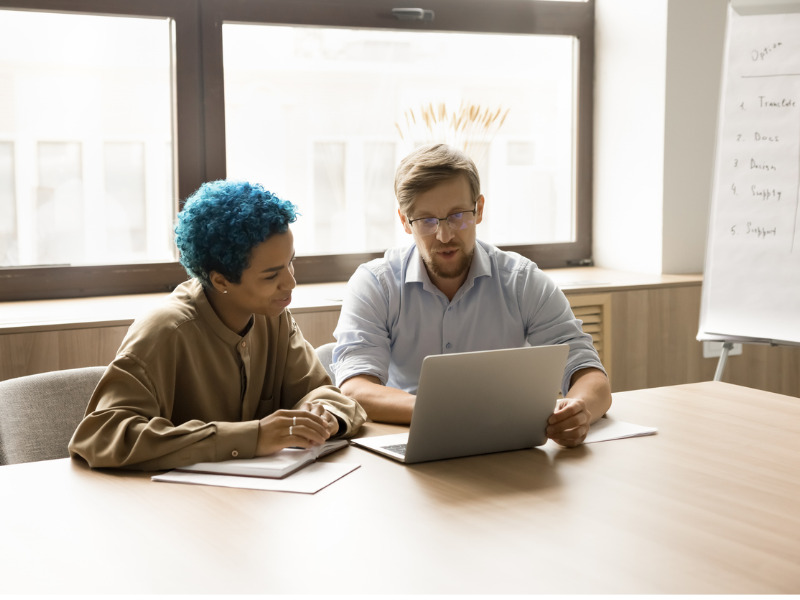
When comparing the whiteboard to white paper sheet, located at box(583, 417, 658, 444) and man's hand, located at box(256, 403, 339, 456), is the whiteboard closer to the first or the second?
white paper sheet, located at box(583, 417, 658, 444)

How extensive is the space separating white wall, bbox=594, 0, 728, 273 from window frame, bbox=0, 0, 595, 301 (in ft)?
1.32

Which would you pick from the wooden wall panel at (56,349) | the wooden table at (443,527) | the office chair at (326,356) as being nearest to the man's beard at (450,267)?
the office chair at (326,356)

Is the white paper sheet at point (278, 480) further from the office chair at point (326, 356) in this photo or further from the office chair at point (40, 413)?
the office chair at point (326, 356)

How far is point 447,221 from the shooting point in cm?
212

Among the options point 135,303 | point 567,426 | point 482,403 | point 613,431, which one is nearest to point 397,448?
point 482,403

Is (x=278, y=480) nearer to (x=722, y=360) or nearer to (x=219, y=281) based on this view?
(x=219, y=281)

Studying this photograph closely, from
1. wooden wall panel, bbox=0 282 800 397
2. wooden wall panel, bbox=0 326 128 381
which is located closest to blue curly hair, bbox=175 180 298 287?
wooden wall panel, bbox=0 326 128 381

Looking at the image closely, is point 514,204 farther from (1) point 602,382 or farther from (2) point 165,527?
(2) point 165,527

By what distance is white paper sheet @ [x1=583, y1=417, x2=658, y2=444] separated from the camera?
172 centimetres

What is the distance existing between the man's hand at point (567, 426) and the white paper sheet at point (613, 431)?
5 centimetres

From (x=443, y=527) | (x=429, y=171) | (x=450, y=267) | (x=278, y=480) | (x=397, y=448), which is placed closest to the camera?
(x=443, y=527)

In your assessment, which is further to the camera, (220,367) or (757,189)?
(757,189)

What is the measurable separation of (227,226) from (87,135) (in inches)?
59.7

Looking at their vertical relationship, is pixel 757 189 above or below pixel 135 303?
above
